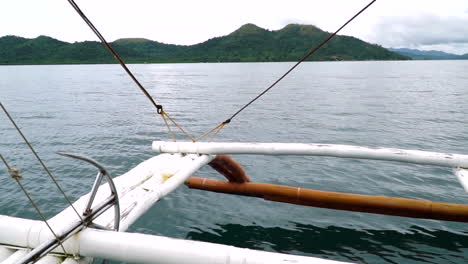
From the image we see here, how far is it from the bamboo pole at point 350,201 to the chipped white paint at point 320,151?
1.81 meters

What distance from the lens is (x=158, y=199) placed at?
5.38 metres

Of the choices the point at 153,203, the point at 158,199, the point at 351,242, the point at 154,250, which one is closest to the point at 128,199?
the point at 153,203

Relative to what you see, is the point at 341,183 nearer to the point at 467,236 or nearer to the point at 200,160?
the point at 467,236

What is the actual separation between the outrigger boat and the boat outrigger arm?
11 millimetres

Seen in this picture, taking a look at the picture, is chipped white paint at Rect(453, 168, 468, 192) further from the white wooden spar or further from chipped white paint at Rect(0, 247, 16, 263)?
chipped white paint at Rect(0, 247, 16, 263)

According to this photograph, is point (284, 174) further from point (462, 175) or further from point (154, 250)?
point (154, 250)

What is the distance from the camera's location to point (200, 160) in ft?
23.8

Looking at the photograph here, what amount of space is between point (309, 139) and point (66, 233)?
19.1 meters

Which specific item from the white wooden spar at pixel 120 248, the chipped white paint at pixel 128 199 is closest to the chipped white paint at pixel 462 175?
the white wooden spar at pixel 120 248

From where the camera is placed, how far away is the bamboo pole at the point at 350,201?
8.32 meters

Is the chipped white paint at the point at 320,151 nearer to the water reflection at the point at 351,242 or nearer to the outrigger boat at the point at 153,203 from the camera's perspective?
the outrigger boat at the point at 153,203

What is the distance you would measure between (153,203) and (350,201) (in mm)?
6009

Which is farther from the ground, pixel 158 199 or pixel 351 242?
pixel 158 199

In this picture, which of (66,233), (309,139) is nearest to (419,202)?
(66,233)
